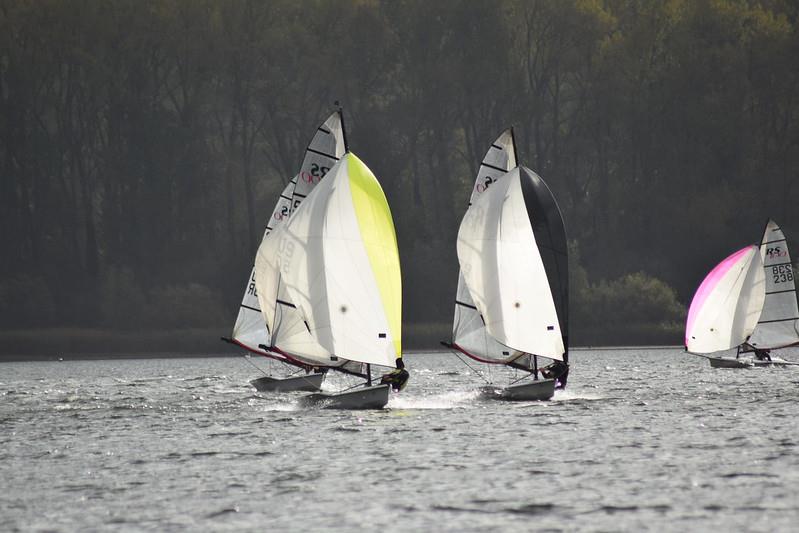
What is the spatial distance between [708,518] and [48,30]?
8729 cm

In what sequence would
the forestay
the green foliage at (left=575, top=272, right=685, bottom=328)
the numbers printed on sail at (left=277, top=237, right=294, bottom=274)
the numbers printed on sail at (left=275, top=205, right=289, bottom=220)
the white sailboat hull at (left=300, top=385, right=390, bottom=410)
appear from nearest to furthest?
the white sailboat hull at (left=300, top=385, right=390, bottom=410)
the numbers printed on sail at (left=277, top=237, right=294, bottom=274)
the numbers printed on sail at (left=275, top=205, right=289, bottom=220)
the forestay
the green foliage at (left=575, top=272, right=685, bottom=328)

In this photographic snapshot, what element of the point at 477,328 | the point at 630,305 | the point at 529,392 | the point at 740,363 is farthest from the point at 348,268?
the point at 630,305

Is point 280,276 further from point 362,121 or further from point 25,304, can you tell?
point 362,121

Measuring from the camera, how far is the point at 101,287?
106 m

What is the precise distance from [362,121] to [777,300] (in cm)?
4207

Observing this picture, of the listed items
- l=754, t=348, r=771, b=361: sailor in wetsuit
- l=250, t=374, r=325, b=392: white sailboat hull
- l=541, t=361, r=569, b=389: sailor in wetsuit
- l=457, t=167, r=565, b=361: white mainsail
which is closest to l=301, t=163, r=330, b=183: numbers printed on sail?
l=457, t=167, r=565, b=361: white mainsail

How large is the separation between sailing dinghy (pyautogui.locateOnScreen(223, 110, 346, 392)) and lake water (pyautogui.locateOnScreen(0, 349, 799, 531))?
1.42 meters

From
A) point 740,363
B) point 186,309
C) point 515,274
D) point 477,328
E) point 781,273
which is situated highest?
point 781,273

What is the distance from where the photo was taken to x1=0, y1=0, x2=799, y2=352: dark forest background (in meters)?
106

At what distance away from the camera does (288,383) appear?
60531mm

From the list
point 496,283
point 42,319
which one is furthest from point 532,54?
point 496,283

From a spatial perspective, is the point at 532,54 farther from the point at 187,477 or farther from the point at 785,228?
the point at 187,477

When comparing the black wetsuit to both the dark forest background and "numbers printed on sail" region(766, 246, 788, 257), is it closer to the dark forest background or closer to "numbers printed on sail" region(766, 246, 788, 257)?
"numbers printed on sail" region(766, 246, 788, 257)

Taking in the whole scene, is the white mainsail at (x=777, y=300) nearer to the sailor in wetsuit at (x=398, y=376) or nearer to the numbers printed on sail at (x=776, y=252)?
the numbers printed on sail at (x=776, y=252)
